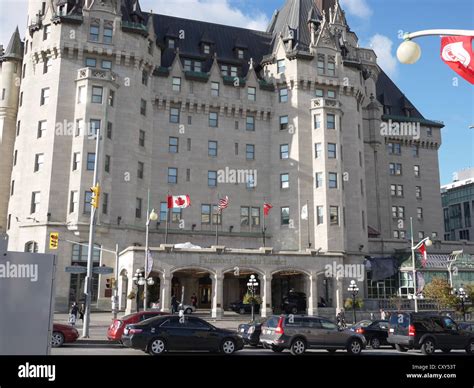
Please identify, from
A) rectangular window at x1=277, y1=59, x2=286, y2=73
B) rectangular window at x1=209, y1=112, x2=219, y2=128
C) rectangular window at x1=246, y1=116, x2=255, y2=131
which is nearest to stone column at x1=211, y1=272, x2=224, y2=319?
rectangular window at x1=209, y1=112, x2=219, y2=128

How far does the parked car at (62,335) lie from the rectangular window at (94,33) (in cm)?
3751

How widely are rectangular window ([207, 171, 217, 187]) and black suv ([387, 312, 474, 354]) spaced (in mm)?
36801

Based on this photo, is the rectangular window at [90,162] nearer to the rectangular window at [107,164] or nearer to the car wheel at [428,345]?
the rectangular window at [107,164]

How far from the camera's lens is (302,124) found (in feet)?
184

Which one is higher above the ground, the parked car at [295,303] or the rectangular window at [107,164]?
the rectangular window at [107,164]

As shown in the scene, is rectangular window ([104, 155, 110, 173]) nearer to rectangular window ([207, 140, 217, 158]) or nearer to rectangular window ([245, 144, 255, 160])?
rectangular window ([207, 140, 217, 158])

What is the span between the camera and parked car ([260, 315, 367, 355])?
18.8 meters

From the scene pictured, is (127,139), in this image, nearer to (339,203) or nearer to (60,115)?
(60,115)

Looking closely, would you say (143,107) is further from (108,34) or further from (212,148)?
(212,148)

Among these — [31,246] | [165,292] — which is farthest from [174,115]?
[165,292]

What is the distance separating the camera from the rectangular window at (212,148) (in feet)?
183

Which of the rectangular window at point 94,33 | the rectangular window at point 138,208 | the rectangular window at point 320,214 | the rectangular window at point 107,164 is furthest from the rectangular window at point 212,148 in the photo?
the rectangular window at point 94,33

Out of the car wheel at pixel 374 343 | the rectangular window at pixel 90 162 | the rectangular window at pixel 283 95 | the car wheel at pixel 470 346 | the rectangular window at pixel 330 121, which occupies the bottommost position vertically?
the car wheel at pixel 374 343

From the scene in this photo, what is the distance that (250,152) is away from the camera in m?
57.0
